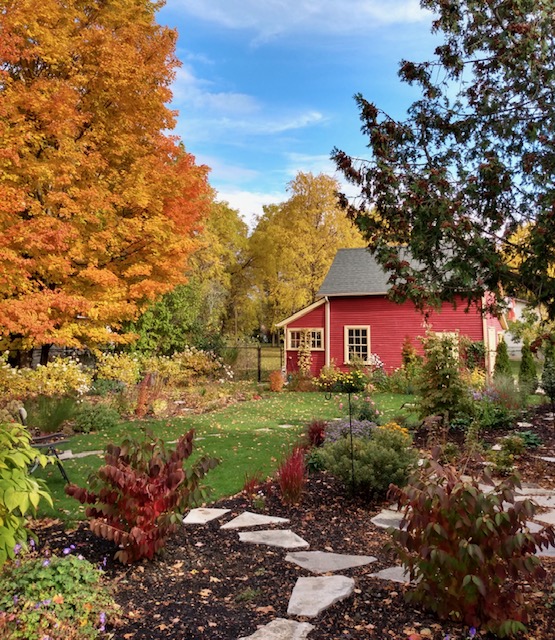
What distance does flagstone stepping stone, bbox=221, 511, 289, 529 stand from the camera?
396 centimetres

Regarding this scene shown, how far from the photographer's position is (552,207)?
4.55 m

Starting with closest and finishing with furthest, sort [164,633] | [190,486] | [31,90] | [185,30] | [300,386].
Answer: [164,633], [190,486], [31,90], [185,30], [300,386]

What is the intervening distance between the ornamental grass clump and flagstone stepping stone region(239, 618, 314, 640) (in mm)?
624

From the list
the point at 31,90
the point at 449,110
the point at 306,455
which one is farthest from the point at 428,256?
the point at 31,90

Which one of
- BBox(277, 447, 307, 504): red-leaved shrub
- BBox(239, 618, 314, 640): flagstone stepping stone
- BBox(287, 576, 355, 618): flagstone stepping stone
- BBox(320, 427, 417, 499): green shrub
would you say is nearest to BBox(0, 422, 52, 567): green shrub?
BBox(239, 618, 314, 640): flagstone stepping stone

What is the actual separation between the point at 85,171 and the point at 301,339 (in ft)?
33.9

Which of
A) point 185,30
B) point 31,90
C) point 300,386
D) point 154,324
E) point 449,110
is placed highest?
point 185,30

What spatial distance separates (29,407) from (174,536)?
5.51m

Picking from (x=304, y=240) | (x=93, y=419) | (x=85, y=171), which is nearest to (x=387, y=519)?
(x=93, y=419)

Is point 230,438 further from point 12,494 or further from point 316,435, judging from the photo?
point 12,494

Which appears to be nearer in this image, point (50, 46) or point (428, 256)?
point (428, 256)

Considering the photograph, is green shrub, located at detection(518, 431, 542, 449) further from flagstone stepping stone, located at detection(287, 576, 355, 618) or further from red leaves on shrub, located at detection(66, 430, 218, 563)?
red leaves on shrub, located at detection(66, 430, 218, 563)

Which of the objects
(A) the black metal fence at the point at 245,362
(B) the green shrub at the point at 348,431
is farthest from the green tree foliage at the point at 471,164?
(A) the black metal fence at the point at 245,362

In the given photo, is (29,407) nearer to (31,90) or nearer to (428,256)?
(31,90)
